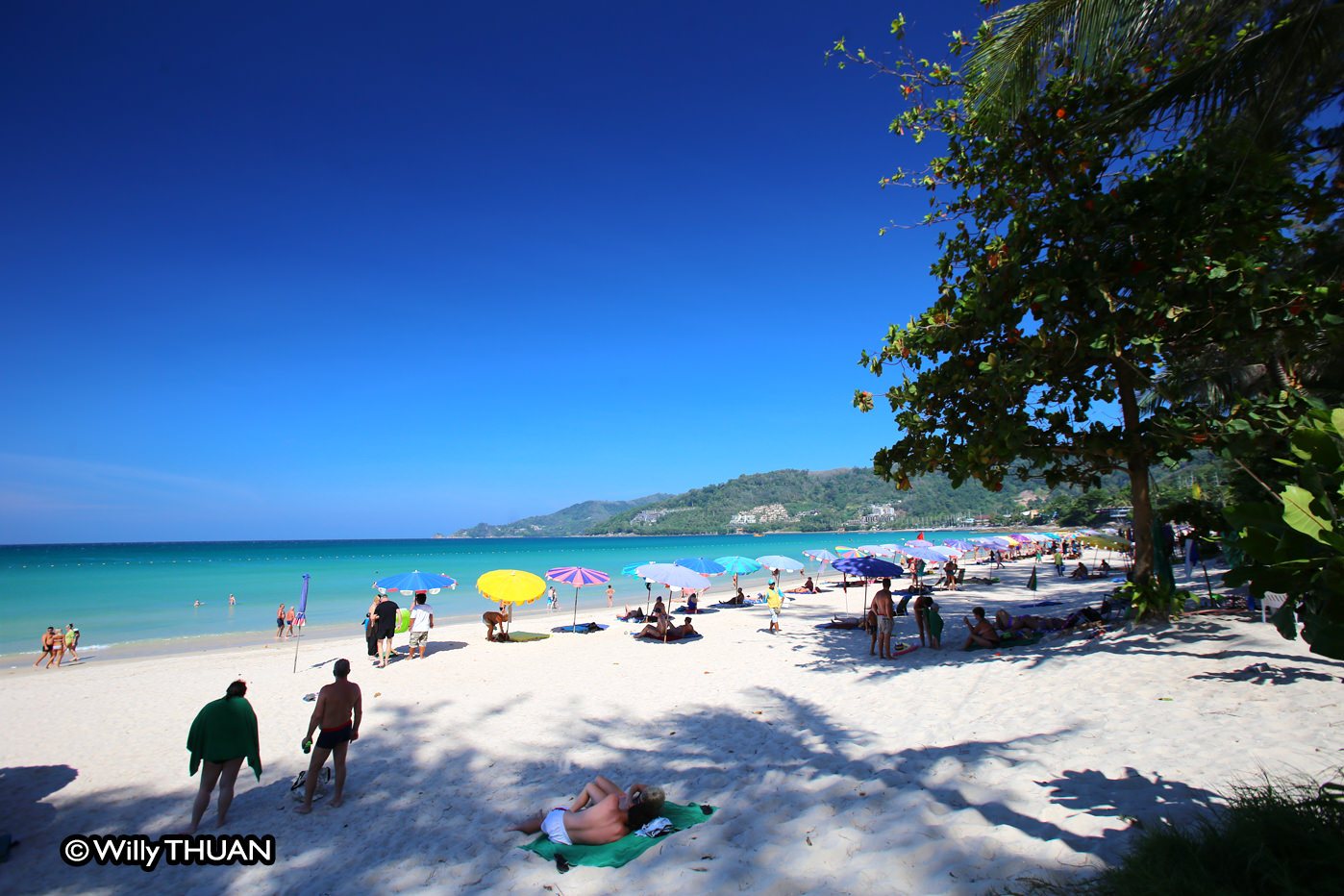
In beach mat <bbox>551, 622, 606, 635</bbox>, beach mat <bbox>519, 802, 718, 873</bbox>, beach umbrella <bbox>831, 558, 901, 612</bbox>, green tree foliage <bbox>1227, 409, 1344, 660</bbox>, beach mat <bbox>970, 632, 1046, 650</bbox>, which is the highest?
green tree foliage <bbox>1227, 409, 1344, 660</bbox>

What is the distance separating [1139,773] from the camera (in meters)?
4.66

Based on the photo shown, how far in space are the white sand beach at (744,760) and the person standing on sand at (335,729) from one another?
0.22 m

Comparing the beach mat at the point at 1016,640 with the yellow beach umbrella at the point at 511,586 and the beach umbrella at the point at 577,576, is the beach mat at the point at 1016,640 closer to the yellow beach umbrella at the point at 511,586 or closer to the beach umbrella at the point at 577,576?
the beach umbrella at the point at 577,576

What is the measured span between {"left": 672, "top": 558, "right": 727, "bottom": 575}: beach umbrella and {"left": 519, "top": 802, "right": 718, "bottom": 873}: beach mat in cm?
1147

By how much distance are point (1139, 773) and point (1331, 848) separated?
2232mm

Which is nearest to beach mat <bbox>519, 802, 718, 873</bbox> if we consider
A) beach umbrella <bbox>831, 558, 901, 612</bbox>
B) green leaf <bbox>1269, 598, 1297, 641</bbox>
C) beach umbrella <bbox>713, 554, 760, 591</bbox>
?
green leaf <bbox>1269, 598, 1297, 641</bbox>

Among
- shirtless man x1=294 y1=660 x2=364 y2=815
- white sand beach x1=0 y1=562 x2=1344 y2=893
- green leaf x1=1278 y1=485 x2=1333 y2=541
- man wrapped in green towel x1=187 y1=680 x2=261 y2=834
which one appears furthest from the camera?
shirtless man x1=294 y1=660 x2=364 y2=815

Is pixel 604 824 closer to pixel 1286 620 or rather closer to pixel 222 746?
pixel 222 746

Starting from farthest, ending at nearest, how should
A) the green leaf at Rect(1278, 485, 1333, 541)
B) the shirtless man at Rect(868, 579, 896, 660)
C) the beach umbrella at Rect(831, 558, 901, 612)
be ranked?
1. the beach umbrella at Rect(831, 558, 901, 612)
2. the shirtless man at Rect(868, 579, 896, 660)
3. the green leaf at Rect(1278, 485, 1333, 541)

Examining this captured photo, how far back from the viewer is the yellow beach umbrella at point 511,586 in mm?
13625

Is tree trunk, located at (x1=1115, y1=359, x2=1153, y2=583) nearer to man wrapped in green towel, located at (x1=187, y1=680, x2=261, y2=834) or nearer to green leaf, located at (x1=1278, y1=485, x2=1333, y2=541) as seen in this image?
green leaf, located at (x1=1278, y1=485, x2=1333, y2=541)

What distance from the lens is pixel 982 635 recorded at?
421 inches

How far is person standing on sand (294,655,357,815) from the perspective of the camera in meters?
5.78

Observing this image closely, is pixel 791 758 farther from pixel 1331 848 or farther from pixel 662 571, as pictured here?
pixel 662 571
